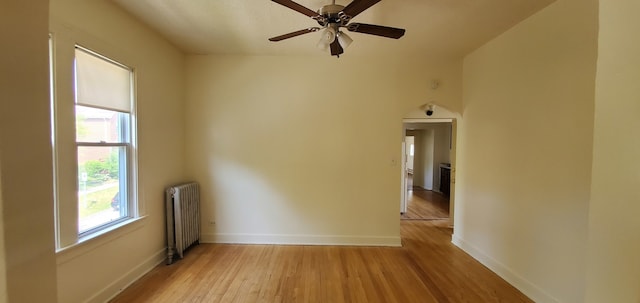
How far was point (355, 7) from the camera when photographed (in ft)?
5.87

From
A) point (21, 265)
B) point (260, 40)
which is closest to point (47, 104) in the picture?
point (21, 265)

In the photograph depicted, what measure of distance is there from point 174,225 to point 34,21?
2.90m

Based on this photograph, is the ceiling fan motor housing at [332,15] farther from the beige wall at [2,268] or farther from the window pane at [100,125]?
the window pane at [100,125]

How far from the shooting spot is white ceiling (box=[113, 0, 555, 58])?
7.52ft

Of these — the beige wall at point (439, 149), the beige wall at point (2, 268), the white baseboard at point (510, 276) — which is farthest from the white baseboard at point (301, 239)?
the beige wall at point (439, 149)

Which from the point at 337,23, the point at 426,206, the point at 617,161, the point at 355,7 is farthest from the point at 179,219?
the point at 426,206

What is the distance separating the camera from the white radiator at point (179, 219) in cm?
311

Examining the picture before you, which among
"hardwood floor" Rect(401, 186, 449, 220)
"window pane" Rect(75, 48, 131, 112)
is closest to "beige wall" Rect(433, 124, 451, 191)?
"hardwood floor" Rect(401, 186, 449, 220)

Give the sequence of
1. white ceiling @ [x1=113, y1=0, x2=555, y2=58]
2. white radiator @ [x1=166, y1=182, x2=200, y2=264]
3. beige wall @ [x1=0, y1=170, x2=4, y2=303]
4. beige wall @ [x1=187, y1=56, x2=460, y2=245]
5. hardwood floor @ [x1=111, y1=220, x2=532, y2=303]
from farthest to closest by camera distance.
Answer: beige wall @ [x1=187, y1=56, x2=460, y2=245]
white radiator @ [x1=166, y1=182, x2=200, y2=264]
hardwood floor @ [x1=111, y1=220, x2=532, y2=303]
white ceiling @ [x1=113, y1=0, x2=555, y2=58]
beige wall @ [x1=0, y1=170, x2=4, y2=303]

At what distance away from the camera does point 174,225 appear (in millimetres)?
3146

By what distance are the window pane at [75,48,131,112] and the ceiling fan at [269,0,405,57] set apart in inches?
69.9

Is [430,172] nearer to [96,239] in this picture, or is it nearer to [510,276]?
[510,276]

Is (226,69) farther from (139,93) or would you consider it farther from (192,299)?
(192,299)

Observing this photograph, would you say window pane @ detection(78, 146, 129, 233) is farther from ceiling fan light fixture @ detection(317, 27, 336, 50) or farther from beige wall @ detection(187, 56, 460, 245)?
ceiling fan light fixture @ detection(317, 27, 336, 50)
